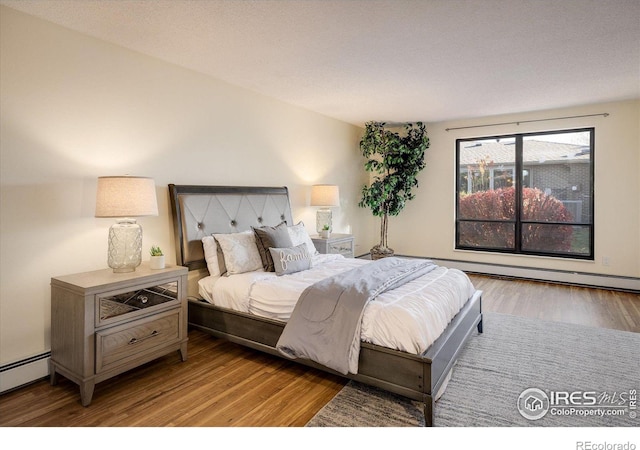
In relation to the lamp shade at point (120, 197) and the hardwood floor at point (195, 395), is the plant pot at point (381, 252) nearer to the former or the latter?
the hardwood floor at point (195, 395)

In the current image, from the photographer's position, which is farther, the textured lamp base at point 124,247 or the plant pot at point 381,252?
the plant pot at point 381,252

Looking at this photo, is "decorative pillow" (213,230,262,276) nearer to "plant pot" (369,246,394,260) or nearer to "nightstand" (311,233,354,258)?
"nightstand" (311,233,354,258)

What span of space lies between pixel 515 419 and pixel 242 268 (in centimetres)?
223

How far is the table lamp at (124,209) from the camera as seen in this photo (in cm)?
250

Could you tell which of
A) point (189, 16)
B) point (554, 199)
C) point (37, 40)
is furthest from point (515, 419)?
point (554, 199)

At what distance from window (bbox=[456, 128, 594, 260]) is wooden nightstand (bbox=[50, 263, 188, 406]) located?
4853mm

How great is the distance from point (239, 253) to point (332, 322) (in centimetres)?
125

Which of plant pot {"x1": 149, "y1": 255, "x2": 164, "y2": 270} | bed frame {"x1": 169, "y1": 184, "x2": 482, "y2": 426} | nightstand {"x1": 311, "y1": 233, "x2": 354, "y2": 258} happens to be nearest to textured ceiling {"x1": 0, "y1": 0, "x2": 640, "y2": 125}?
bed frame {"x1": 169, "y1": 184, "x2": 482, "y2": 426}

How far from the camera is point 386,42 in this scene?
2.90 meters

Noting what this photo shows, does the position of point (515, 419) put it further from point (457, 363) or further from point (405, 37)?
point (405, 37)

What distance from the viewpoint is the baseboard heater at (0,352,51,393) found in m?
2.37

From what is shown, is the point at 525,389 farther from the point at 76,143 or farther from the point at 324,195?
the point at 76,143

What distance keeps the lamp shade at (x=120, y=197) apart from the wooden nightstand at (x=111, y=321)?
43 cm

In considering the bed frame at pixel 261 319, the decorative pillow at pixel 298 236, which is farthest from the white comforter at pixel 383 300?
the decorative pillow at pixel 298 236
